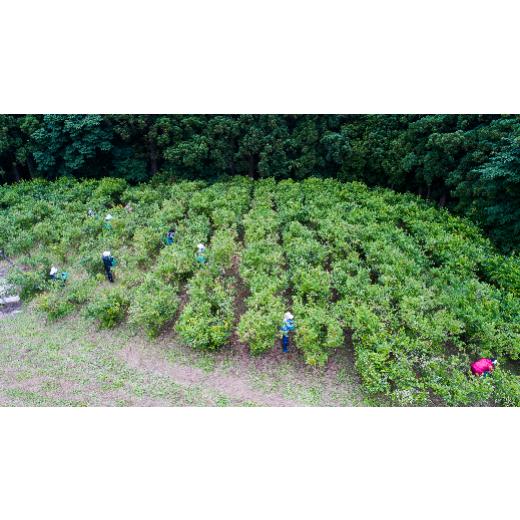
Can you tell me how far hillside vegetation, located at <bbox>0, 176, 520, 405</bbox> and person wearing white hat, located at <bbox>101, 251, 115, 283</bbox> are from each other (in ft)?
0.71

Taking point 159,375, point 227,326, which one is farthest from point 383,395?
point 159,375

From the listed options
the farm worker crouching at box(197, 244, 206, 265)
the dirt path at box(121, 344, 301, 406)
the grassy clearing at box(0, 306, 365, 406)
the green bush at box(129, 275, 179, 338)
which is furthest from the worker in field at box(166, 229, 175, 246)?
the dirt path at box(121, 344, 301, 406)

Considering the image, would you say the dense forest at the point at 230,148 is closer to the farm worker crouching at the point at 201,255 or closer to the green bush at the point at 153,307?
the farm worker crouching at the point at 201,255

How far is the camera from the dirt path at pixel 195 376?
737 cm

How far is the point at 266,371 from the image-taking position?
7.94 metres

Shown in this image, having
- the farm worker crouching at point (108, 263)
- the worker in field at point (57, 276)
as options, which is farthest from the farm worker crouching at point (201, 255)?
the worker in field at point (57, 276)

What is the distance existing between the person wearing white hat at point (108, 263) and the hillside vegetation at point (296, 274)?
0.22m

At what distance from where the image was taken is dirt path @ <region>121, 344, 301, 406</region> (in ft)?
24.2

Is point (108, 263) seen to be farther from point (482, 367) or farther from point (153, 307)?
point (482, 367)

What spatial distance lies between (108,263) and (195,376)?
4374mm

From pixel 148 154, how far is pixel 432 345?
13.4 metres

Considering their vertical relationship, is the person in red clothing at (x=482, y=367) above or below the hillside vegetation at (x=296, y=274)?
below

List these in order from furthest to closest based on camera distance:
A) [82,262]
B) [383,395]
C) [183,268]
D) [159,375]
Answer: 1. [82,262]
2. [183,268]
3. [159,375]
4. [383,395]

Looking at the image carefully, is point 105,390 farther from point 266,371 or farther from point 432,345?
point 432,345
